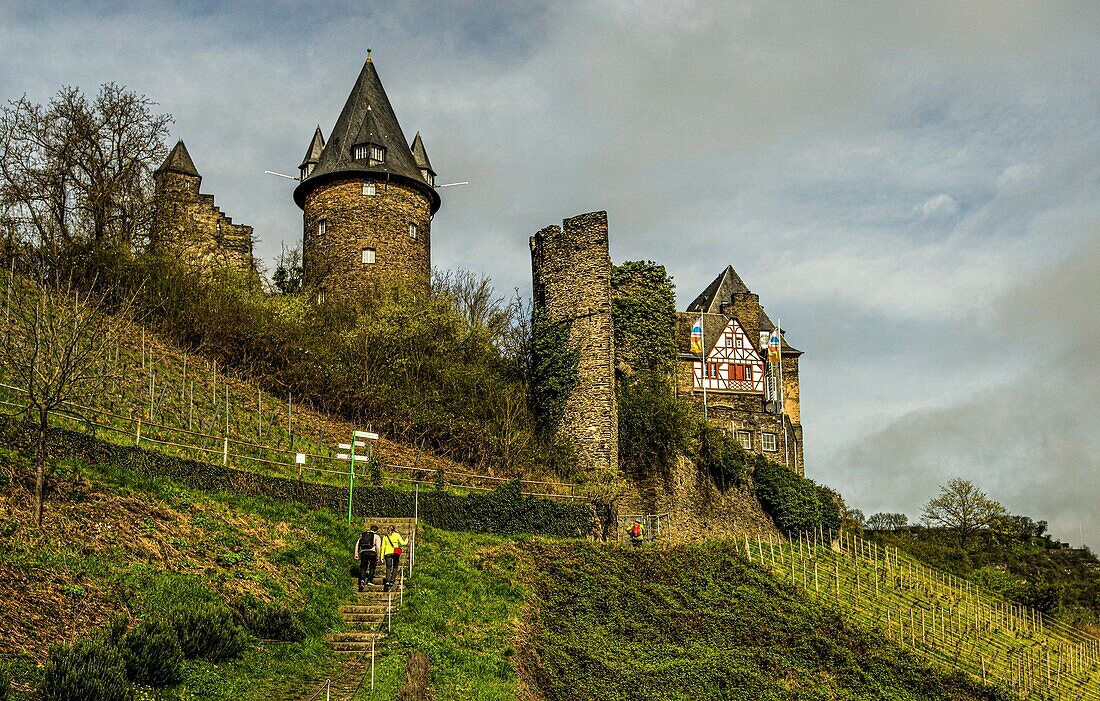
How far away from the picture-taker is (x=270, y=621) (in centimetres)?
1508

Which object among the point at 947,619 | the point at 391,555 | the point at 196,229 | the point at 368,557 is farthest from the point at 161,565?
the point at 196,229

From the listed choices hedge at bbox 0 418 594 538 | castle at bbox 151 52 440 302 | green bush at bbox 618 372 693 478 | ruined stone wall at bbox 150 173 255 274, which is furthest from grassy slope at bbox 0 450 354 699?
castle at bbox 151 52 440 302

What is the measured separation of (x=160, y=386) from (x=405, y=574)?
9567mm

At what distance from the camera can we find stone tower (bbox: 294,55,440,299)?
41.6 metres

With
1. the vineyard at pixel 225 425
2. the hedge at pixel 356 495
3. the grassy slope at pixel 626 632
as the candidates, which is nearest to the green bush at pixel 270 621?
the grassy slope at pixel 626 632

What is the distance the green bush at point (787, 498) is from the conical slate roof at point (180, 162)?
2315cm

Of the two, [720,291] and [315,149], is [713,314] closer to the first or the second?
[720,291]

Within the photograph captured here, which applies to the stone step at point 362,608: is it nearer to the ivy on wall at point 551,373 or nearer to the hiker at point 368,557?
the hiker at point 368,557

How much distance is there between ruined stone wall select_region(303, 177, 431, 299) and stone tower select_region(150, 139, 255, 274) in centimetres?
272

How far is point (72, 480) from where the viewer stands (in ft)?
53.0

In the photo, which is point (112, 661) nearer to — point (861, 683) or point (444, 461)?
point (861, 683)

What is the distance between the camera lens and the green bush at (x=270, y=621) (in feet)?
48.4

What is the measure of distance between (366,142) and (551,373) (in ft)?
48.5

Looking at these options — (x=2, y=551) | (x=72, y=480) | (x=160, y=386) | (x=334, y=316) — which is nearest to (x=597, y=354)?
(x=334, y=316)
